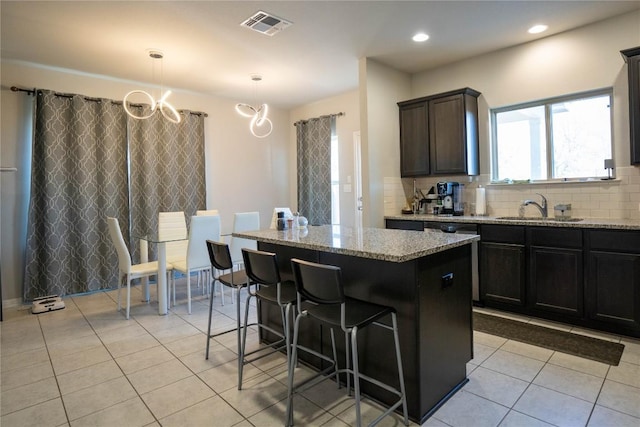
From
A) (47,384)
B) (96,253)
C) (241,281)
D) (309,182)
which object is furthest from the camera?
(309,182)

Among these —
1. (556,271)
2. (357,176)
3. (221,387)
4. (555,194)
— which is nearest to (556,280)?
(556,271)

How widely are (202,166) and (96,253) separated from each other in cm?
184

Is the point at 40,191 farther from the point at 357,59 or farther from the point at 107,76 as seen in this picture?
the point at 357,59

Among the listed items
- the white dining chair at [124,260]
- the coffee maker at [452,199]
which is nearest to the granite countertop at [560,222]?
the coffee maker at [452,199]

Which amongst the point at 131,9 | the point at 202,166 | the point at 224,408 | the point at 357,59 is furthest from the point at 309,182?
the point at 224,408

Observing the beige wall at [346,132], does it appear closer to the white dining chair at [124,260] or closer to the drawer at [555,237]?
the drawer at [555,237]

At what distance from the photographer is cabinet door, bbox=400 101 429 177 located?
4336mm

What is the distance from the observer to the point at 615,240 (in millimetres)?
2807

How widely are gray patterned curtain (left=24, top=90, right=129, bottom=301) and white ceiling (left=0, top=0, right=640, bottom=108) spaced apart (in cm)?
59

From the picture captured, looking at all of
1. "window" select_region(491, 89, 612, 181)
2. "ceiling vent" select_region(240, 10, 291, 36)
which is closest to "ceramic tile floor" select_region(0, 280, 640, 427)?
"window" select_region(491, 89, 612, 181)

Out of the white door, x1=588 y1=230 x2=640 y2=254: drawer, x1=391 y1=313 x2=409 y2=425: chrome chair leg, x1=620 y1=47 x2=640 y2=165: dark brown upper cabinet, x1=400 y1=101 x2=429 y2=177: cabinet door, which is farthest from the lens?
the white door

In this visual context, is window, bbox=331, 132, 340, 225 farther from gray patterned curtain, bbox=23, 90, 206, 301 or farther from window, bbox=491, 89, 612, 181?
window, bbox=491, 89, 612, 181

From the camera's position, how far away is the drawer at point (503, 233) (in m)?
3.30

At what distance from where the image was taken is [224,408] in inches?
80.4
